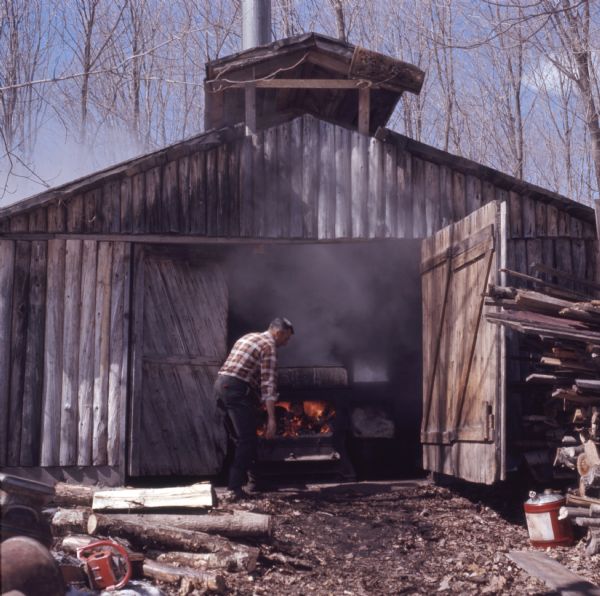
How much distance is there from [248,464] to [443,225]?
411 centimetres

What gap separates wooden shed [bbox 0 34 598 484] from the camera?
9.91m

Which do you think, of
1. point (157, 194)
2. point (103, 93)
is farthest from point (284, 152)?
point (103, 93)

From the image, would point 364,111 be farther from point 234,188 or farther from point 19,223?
point 19,223

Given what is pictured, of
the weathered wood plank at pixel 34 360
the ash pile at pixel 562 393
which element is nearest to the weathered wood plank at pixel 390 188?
the ash pile at pixel 562 393

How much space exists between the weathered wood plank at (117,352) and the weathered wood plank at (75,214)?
51 cm

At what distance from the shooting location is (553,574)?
660 cm

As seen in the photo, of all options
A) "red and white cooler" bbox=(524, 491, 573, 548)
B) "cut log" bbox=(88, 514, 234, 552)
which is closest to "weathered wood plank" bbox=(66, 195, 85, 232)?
"cut log" bbox=(88, 514, 234, 552)

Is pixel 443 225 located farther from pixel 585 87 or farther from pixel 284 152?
pixel 585 87

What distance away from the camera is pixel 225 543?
281 inches

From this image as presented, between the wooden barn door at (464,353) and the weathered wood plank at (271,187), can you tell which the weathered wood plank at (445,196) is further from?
the weathered wood plank at (271,187)

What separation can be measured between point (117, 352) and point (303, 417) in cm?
294

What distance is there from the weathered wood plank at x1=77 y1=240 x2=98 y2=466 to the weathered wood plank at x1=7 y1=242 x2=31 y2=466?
0.67 meters

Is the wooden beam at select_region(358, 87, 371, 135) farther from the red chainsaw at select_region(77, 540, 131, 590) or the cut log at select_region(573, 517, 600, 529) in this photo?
the red chainsaw at select_region(77, 540, 131, 590)

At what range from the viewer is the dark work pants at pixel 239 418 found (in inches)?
368
